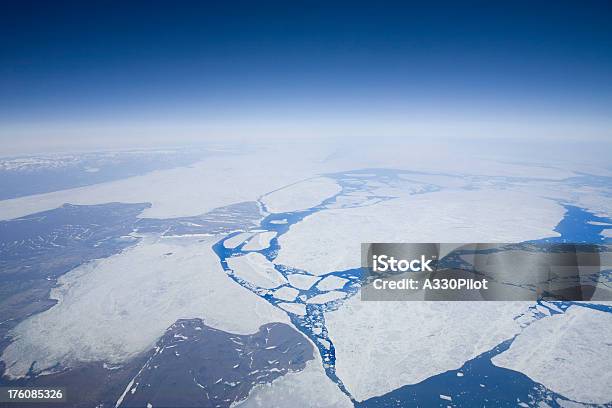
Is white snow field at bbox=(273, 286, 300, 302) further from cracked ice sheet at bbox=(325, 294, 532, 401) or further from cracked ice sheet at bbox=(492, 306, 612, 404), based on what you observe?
cracked ice sheet at bbox=(492, 306, 612, 404)

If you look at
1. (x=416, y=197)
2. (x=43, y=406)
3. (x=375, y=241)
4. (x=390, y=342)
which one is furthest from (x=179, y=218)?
(x=416, y=197)

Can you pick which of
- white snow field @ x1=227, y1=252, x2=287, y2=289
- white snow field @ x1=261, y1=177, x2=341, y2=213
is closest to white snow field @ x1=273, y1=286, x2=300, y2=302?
white snow field @ x1=227, y1=252, x2=287, y2=289

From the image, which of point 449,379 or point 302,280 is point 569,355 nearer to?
point 449,379

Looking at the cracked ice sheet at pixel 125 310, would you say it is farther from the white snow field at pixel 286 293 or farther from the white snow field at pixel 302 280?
the white snow field at pixel 302 280

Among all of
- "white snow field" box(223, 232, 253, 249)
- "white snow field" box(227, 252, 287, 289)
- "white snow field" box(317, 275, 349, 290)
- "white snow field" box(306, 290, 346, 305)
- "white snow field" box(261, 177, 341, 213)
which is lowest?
"white snow field" box(306, 290, 346, 305)

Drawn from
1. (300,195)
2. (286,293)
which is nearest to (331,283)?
(286,293)

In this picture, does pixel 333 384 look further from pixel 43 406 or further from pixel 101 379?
pixel 43 406
